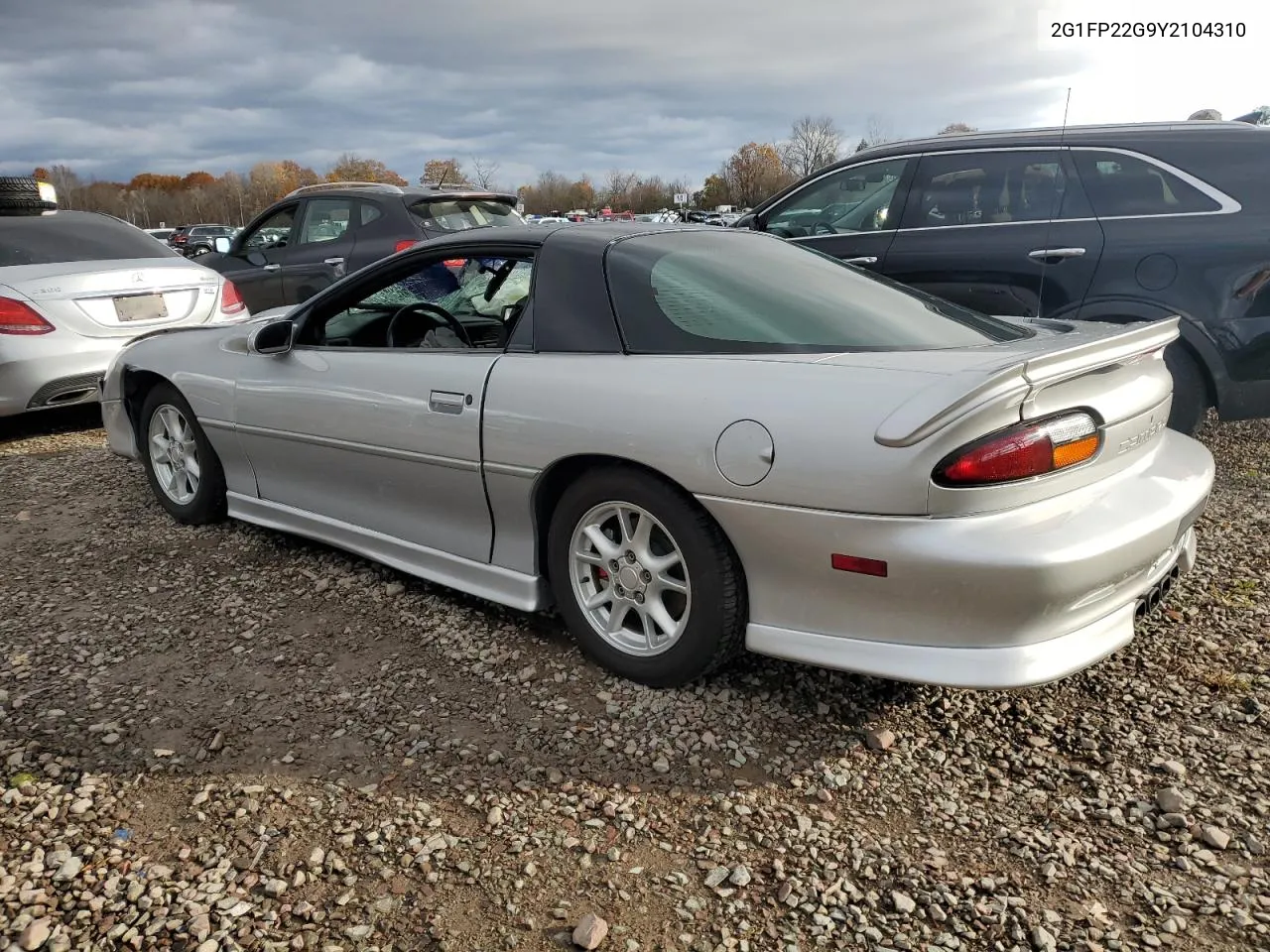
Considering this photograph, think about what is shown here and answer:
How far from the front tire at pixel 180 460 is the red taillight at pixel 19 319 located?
1.84m

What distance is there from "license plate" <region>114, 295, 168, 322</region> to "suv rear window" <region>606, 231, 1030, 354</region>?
4.50 metres

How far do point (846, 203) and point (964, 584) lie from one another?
4.03m

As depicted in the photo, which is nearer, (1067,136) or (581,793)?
(581,793)

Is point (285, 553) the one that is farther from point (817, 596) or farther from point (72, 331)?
point (72, 331)

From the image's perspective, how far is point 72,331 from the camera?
5.96 metres

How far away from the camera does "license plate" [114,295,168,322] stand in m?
6.18

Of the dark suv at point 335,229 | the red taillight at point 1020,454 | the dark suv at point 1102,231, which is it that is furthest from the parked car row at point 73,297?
the red taillight at point 1020,454

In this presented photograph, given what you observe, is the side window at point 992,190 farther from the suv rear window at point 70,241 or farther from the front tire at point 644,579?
the suv rear window at point 70,241

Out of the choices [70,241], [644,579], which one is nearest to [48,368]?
[70,241]

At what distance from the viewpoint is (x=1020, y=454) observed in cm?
224

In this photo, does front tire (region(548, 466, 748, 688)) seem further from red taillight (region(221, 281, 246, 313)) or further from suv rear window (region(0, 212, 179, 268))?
suv rear window (region(0, 212, 179, 268))

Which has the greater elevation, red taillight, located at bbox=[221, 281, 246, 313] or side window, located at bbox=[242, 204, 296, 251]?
side window, located at bbox=[242, 204, 296, 251]

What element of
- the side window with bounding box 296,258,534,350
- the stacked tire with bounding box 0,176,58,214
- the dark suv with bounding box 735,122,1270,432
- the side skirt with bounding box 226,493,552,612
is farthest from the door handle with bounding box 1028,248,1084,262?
the stacked tire with bounding box 0,176,58,214

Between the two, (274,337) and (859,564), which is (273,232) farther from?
(859,564)
